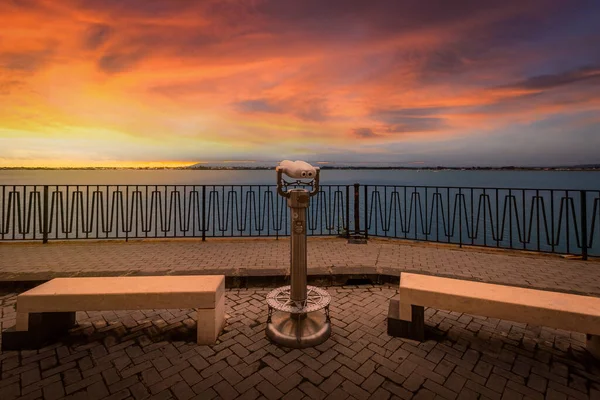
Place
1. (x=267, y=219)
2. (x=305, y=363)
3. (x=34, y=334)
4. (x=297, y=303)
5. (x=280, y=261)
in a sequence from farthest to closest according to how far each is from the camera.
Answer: (x=267, y=219) < (x=280, y=261) < (x=297, y=303) < (x=34, y=334) < (x=305, y=363)

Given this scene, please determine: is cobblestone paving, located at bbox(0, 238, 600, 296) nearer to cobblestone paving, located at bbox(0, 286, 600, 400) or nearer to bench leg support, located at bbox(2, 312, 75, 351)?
cobblestone paving, located at bbox(0, 286, 600, 400)

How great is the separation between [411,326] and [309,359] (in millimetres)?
1156

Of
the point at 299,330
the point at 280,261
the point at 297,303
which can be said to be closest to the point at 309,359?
the point at 299,330

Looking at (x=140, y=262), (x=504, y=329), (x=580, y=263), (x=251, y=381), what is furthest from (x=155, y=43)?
(x=580, y=263)

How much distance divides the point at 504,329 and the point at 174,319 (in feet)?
12.6

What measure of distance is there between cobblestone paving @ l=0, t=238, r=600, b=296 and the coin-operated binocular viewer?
4.80 ft

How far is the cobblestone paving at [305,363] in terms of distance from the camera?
8.07ft

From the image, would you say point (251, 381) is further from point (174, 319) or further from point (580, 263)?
point (580, 263)

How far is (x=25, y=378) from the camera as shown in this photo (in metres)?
2.59

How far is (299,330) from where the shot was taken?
3193 mm

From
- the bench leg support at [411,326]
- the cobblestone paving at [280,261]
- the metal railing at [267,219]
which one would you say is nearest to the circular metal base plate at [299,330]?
the bench leg support at [411,326]

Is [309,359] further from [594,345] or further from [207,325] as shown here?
[594,345]

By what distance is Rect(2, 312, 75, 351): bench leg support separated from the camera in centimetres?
301

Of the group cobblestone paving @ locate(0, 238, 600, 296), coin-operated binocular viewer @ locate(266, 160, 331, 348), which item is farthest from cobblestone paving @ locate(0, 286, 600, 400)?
cobblestone paving @ locate(0, 238, 600, 296)
